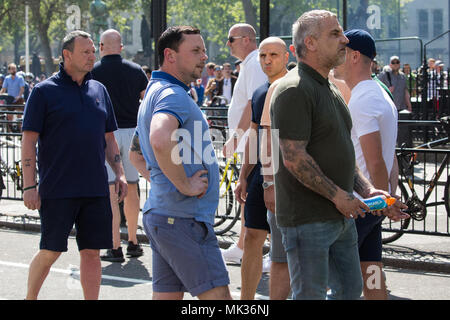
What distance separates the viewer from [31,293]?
5.29 metres

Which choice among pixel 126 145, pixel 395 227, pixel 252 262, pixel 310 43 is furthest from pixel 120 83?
pixel 310 43

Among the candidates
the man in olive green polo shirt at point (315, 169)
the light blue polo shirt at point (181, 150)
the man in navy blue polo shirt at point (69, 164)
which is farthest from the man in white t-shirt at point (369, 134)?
the man in navy blue polo shirt at point (69, 164)

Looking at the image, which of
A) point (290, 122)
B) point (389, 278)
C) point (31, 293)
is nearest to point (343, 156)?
point (290, 122)

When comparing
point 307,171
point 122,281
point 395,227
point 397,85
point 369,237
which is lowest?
point 122,281

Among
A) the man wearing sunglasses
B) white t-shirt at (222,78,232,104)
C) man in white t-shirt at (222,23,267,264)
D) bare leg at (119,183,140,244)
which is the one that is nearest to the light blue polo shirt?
man in white t-shirt at (222,23,267,264)

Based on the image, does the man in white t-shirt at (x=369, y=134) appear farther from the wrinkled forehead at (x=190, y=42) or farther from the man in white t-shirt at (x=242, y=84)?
the man in white t-shirt at (x=242, y=84)

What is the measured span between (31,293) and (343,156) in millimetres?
2393

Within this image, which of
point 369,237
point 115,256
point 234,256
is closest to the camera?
point 369,237

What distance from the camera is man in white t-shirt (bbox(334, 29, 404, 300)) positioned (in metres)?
4.61

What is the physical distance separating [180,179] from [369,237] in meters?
1.36

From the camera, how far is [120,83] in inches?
314

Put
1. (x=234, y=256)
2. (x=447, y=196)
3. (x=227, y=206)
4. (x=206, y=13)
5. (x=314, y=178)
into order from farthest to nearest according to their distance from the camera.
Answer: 1. (x=206, y=13)
2. (x=227, y=206)
3. (x=447, y=196)
4. (x=234, y=256)
5. (x=314, y=178)

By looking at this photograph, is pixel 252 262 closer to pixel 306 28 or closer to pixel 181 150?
pixel 181 150
